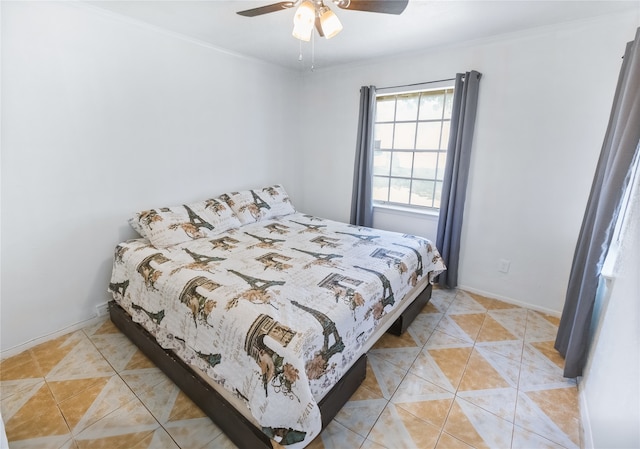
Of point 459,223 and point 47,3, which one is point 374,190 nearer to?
point 459,223

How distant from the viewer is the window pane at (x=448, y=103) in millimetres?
2877

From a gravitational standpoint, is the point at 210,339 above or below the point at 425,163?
below

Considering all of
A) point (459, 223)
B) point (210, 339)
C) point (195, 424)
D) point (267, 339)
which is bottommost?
point (195, 424)

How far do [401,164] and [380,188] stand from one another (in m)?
0.37

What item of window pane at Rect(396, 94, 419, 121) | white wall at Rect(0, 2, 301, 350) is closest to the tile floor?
white wall at Rect(0, 2, 301, 350)

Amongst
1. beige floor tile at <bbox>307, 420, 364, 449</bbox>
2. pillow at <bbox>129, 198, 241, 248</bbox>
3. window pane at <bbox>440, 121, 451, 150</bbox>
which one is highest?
window pane at <bbox>440, 121, 451, 150</bbox>

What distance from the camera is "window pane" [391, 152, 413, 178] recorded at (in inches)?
128

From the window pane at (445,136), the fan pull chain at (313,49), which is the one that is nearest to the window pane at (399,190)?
the window pane at (445,136)

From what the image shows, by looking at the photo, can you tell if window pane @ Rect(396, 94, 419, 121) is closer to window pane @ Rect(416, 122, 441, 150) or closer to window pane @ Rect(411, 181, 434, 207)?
window pane @ Rect(416, 122, 441, 150)

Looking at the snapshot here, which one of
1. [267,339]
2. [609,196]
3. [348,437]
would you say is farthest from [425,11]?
[348,437]

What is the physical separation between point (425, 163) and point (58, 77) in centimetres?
→ 311

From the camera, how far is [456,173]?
2.75 meters

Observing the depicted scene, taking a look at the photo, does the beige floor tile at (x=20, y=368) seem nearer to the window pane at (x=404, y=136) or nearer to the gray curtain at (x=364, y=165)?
the gray curtain at (x=364, y=165)

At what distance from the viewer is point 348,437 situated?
1477 millimetres
